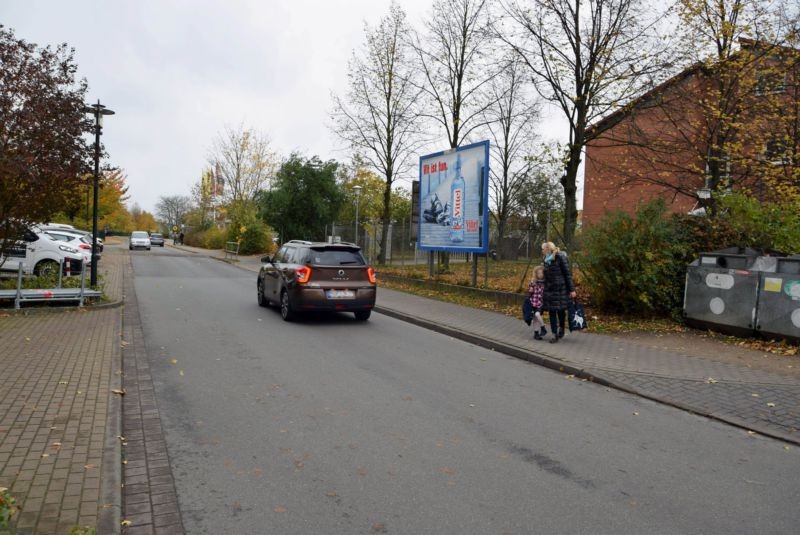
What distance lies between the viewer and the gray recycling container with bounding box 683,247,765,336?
990 centimetres

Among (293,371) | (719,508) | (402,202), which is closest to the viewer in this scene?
(719,508)

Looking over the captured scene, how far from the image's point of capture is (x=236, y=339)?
9734 millimetres

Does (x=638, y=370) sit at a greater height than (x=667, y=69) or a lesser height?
lesser

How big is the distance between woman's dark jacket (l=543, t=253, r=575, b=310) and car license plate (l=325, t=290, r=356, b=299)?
13.1 ft

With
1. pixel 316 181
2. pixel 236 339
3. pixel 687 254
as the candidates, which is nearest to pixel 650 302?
pixel 687 254

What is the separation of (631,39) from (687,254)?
6.37 m

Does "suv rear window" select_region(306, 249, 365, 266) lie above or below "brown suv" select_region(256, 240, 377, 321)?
above

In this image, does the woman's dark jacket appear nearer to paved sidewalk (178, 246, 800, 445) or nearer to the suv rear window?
paved sidewalk (178, 246, 800, 445)

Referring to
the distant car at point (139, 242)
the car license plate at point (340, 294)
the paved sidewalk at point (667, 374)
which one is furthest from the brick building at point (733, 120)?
the distant car at point (139, 242)

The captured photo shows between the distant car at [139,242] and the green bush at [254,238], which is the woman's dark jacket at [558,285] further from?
the distant car at [139,242]

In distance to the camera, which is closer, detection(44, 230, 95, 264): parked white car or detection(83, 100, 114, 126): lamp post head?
detection(83, 100, 114, 126): lamp post head

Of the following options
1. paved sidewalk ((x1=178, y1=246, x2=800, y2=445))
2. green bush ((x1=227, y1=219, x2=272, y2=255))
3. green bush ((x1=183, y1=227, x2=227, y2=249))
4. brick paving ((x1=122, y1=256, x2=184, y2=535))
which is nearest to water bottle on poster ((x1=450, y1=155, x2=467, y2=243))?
paved sidewalk ((x1=178, y1=246, x2=800, y2=445))

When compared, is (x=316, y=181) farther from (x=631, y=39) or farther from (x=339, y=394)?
(x=339, y=394)

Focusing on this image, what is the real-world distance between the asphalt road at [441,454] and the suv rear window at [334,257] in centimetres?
347
